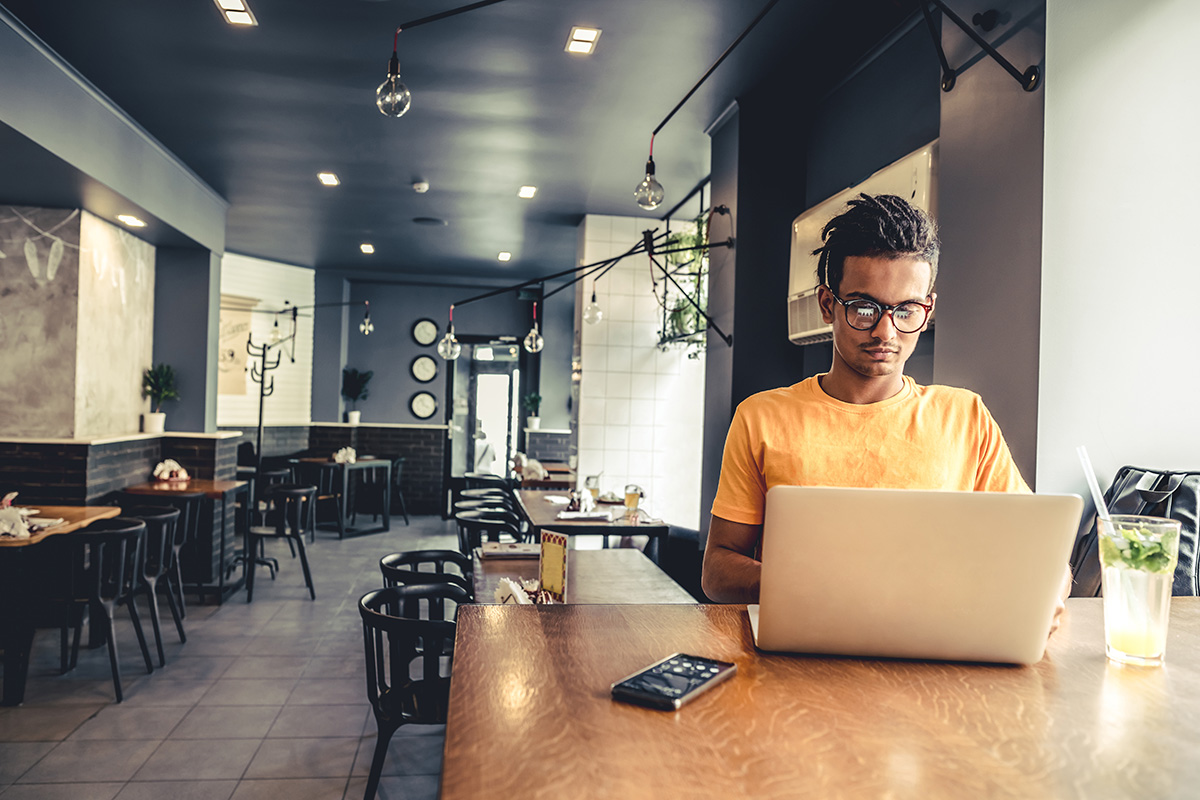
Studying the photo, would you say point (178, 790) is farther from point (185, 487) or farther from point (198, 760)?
point (185, 487)

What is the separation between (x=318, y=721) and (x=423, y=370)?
739 centimetres

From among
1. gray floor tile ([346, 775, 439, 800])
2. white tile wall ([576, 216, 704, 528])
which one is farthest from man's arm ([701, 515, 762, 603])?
white tile wall ([576, 216, 704, 528])

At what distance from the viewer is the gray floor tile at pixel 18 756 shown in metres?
2.90

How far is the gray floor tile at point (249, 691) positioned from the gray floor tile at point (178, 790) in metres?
0.81

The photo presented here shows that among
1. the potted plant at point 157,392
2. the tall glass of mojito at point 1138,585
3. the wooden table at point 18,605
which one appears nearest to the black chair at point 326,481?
the potted plant at point 157,392

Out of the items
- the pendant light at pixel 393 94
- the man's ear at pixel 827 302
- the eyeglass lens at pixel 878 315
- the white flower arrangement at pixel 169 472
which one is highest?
the pendant light at pixel 393 94

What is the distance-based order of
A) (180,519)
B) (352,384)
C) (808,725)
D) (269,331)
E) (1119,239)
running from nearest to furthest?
(808,725) < (1119,239) < (180,519) < (269,331) < (352,384)

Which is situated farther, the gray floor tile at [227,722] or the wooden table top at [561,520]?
the wooden table top at [561,520]

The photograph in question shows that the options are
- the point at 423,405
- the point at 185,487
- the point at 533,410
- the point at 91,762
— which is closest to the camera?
the point at 91,762

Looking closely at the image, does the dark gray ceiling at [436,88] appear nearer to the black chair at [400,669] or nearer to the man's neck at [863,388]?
the man's neck at [863,388]

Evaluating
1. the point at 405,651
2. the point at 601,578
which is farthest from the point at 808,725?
the point at 601,578

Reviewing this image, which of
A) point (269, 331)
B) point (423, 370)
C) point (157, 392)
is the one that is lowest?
point (157, 392)

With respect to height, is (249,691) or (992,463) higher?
(992,463)

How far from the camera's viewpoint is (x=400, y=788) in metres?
2.83
